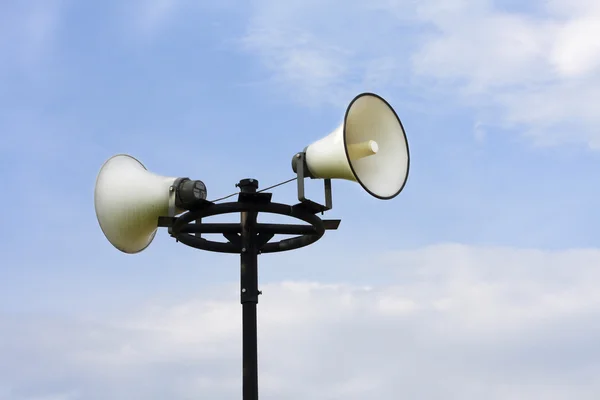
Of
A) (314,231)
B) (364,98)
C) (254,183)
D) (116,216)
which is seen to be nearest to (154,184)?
(116,216)

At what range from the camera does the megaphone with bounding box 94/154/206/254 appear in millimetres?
7289

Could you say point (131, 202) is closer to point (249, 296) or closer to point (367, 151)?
point (249, 296)

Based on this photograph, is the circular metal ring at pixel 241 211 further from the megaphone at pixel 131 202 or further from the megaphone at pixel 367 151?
the megaphone at pixel 367 151

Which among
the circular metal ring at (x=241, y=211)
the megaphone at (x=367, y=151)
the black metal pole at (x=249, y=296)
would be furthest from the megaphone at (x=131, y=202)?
the megaphone at (x=367, y=151)

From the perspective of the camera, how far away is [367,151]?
6719mm

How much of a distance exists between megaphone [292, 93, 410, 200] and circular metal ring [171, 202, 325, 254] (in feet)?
1.15

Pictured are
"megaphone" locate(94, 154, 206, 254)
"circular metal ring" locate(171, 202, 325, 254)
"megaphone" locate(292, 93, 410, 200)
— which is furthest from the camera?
"megaphone" locate(94, 154, 206, 254)

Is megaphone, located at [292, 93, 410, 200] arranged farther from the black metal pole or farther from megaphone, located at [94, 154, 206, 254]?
megaphone, located at [94, 154, 206, 254]

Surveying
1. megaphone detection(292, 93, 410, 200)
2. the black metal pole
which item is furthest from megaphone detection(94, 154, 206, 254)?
megaphone detection(292, 93, 410, 200)

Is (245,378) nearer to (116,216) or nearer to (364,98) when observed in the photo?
(116,216)

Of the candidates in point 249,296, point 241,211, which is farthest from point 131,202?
point 249,296

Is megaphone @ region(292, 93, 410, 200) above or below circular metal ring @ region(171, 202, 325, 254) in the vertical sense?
above

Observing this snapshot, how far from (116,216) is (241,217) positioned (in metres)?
1.09

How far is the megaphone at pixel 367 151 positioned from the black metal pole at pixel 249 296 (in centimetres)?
63
